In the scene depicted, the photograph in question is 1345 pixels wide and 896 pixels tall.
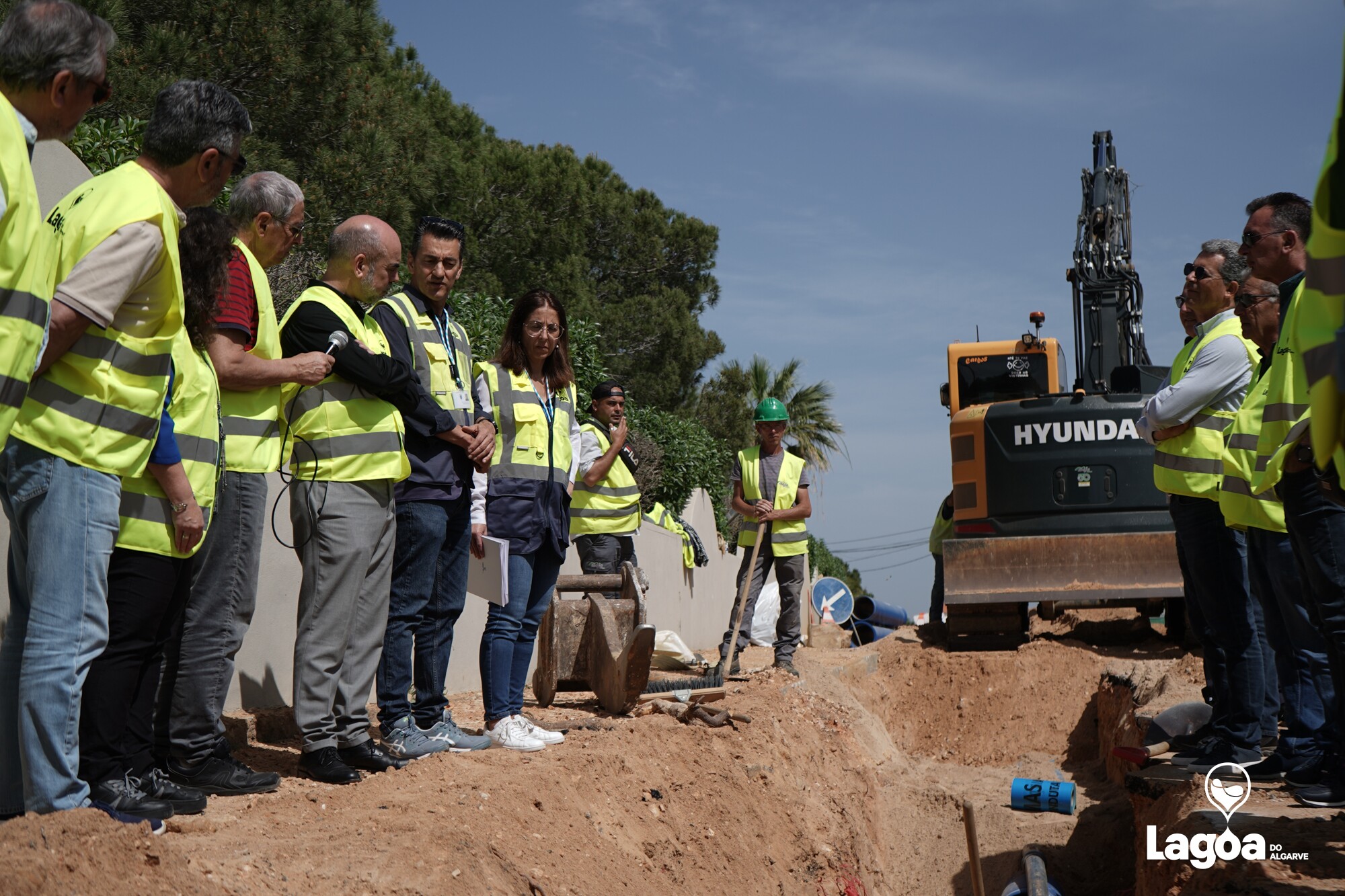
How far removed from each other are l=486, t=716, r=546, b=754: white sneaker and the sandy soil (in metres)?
0.14

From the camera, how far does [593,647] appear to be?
6504mm

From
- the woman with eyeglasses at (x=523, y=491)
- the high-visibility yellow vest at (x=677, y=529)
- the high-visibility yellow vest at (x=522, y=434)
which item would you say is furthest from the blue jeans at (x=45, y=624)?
the high-visibility yellow vest at (x=677, y=529)

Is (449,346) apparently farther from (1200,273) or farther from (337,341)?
(1200,273)

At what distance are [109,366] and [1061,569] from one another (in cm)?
785

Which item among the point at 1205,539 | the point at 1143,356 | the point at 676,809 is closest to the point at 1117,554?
the point at 1143,356

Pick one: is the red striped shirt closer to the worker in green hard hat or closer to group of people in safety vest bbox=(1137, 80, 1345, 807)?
group of people in safety vest bbox=(1137, 80, 1345, 807)

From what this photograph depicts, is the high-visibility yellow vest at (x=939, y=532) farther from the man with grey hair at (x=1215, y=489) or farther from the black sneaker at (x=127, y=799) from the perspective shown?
the black sneaker at (x=127, y=799)

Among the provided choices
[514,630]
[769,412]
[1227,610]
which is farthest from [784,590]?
[1227,610]

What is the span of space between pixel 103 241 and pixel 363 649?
72.9 inches

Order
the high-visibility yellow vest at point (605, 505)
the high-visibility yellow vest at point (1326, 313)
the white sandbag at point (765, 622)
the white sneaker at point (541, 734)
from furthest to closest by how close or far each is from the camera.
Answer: the white sandbag at point (765, 622) → the high-visibility yellow vest at point (605, 505) → the white sneaker at point (541, 734) → the high-visibility yellow vest at point (1326, 313)

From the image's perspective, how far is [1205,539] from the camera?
4.71m

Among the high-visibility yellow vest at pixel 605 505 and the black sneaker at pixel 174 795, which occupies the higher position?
the high-visibility yellow vest at pixel 605 505

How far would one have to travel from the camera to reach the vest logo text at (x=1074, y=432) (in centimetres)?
914

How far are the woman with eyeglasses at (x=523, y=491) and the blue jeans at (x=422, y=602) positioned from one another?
276 mm
